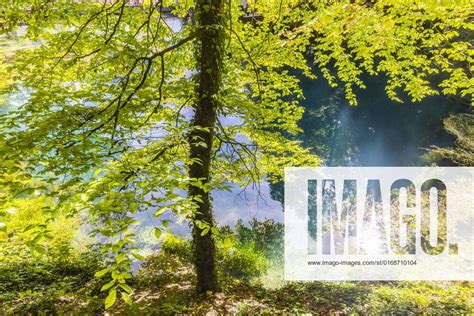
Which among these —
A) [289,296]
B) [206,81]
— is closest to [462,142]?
[289,296]

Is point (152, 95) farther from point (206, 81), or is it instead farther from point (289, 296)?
point (289, 296)

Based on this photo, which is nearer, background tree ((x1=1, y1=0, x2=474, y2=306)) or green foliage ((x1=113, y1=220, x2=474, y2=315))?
background tree ((x1=1, y1=0, x2=474, y2=306))

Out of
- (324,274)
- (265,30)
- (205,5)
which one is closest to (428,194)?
(324,274)

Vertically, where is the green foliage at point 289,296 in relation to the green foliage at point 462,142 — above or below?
below

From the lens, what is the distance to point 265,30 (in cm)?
564

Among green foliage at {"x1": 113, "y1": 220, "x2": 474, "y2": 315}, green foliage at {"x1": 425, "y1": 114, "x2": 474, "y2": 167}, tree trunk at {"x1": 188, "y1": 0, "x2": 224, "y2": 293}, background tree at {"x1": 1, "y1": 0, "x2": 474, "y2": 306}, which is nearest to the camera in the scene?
background tree at {"x1": 1, "y1": 0, "x2": 474, "y2": 306}

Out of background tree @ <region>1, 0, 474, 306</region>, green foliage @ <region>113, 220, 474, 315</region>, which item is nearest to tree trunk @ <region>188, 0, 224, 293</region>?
background tree @ <region>1, 0, 474, 306</region>

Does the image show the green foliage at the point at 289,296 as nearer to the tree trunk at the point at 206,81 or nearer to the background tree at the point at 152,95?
the background tree at the point at 152,95

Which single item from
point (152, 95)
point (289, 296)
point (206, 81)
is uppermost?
point (206, 81)

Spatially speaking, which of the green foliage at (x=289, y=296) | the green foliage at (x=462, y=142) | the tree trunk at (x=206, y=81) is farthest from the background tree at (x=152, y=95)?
the green foliage at (x=462, y=142)

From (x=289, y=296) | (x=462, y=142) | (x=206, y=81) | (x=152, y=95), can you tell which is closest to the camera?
(x=152, y=95)

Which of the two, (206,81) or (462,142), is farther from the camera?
(462,142)

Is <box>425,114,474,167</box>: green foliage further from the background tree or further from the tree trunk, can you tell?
the tree trunk

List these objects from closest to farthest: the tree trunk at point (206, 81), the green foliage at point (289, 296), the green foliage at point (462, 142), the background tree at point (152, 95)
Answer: the background tree at point (152, 95), the tree trunk at point (206, 81), the green foliage at point (289, 296), the green foliage at point (462, 142)
